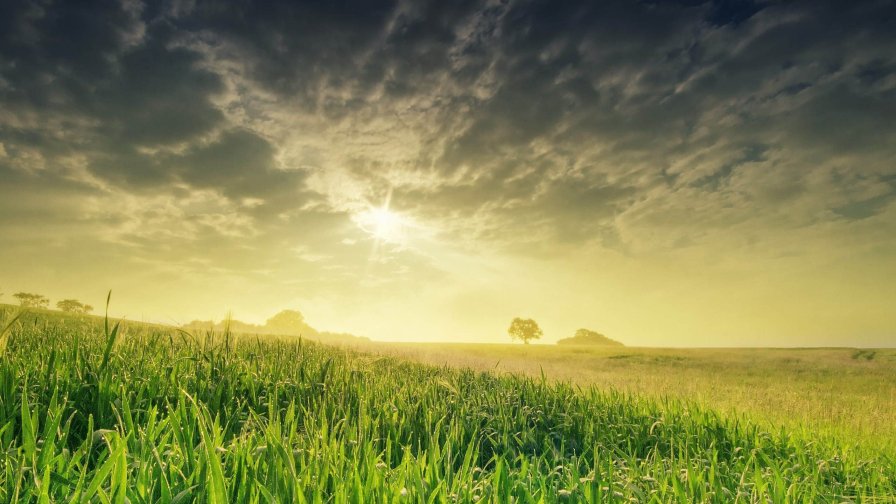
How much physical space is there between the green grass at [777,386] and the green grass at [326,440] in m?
1.27

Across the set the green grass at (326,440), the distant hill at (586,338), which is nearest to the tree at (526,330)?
the distant hill at (586,338)

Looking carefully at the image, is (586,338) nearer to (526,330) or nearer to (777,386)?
(526,330)

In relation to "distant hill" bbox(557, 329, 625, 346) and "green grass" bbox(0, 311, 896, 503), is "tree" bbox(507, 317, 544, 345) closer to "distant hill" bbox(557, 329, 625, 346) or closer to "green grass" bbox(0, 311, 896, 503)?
"distant hill" bbox(557, 329, 625, 346)

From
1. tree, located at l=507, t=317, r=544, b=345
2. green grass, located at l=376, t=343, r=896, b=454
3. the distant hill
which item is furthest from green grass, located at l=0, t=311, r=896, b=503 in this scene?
the distant hill

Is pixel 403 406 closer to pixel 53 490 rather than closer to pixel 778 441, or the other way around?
pixel 53 490

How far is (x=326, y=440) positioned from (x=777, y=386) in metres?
28.7

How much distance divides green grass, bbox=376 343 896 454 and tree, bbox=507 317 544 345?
70.0 m

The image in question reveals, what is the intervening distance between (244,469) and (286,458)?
194 mm

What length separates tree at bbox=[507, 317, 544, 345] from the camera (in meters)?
114

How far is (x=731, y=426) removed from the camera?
261 inches

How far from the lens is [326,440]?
3395 mm

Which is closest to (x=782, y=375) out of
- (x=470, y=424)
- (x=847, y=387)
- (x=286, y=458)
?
(x=847, y=387)

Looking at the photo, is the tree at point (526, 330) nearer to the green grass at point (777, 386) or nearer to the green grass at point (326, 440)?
the green grass at point (777, 386)

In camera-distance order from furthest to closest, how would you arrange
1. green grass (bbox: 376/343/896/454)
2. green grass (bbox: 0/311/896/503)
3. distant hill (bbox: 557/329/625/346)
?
distant hill (bbox: 557/329/625/346) → green grass (bbox: 376/343/896/454) → green grass (bbox: 0/311/896/503)
